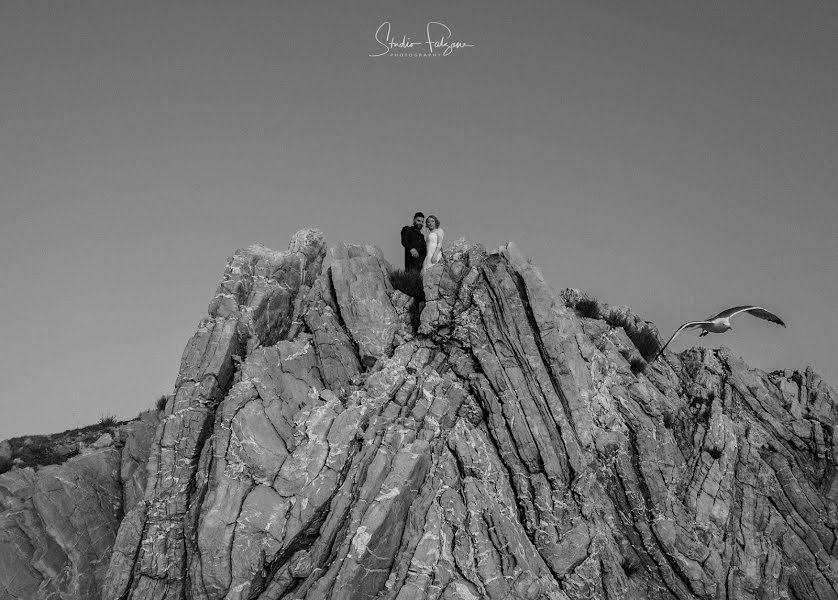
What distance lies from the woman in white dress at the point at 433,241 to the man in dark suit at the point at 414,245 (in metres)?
0.45

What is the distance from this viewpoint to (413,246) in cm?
2680

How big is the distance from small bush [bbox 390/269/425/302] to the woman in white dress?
114cm

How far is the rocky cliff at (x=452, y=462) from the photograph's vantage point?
17.1 meters

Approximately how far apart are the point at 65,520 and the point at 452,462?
14.2m

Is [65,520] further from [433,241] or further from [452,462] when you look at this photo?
[433,241]

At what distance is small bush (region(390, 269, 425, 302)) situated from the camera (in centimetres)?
2467

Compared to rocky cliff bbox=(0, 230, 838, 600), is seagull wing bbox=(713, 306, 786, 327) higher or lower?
higher

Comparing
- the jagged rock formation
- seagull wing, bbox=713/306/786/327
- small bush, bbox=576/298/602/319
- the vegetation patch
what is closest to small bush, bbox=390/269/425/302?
small bush, bbox=576/298/602/319

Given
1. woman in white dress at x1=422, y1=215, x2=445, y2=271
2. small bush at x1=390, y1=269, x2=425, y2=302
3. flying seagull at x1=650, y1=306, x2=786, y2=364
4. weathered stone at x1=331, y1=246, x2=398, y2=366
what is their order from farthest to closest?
woman in white dress at x1=422, y1=215, x2=445, y2=271 < small bush at x1=390, y1=269, x2=425, y2=302 < flying seagull at x1=650, y1=306, x2=786, y2=364 < weathered stone at x1=331, y1=246, x2=398, y2=366

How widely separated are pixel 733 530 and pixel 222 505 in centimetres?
1765

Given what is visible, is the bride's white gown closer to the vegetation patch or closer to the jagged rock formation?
the jagged rock formation

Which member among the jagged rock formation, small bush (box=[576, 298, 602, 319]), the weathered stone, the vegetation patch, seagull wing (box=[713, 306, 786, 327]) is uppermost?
small bush (box=[576, 298, 602, 319])

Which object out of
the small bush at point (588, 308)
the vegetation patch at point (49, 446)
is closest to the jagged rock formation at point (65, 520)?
the vegetation patch at point (49, 446)

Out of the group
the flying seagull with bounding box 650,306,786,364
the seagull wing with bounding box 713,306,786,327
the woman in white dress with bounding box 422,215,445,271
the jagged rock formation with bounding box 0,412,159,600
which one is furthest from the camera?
the woman in white dress with bounding box 422,215,445,271
